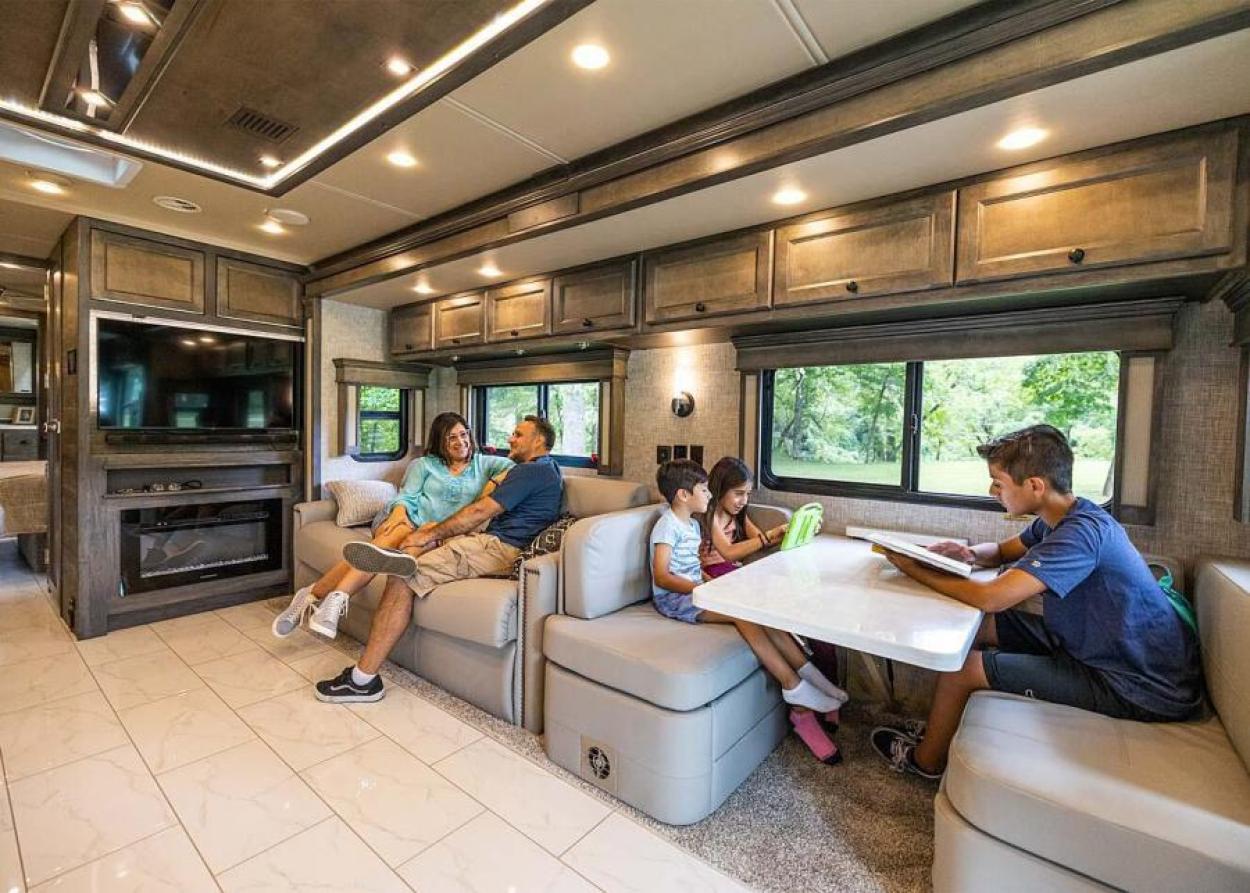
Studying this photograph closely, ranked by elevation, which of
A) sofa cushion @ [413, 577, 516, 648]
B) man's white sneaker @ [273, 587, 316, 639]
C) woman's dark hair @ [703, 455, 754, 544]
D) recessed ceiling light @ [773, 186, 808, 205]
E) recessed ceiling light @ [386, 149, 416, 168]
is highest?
recessed ceiling light @ [386, 149, 416, 168]

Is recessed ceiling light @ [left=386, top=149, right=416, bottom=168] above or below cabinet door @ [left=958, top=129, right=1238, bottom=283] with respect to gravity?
above

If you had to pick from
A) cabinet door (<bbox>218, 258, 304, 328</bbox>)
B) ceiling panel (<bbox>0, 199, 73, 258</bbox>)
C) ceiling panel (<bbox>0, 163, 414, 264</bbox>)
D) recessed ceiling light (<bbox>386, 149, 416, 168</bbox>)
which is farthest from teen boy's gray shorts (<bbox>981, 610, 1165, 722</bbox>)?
ceiling panel (<bbox>0, 199, 73, 258</bbox>)

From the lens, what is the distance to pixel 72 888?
154 centimetres

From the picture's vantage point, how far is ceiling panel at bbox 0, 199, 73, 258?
306 cm

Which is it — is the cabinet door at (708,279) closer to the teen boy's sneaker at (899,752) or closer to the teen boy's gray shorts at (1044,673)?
the teen boy's gray shorts at (1044,673)

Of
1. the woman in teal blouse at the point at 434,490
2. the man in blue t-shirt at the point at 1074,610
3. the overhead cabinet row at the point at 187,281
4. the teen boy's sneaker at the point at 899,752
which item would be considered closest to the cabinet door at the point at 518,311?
the woman in teal blouse at the point at 434,490

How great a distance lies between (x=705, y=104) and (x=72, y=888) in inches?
119

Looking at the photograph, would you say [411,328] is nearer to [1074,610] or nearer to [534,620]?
[534,620]

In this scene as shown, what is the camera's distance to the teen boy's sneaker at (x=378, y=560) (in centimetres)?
257

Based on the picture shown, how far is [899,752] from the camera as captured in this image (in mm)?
2109

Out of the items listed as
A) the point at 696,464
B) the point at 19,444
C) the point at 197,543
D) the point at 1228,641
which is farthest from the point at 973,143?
the point at 19,444

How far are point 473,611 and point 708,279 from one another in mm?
1858

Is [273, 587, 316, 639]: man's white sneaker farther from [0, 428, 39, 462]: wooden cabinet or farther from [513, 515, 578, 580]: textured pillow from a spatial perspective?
[0, 428, 39, 462]: wooden cabinet

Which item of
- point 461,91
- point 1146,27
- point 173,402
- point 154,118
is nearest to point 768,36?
point 1146,27
